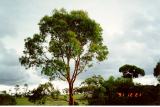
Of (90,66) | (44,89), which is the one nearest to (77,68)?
(90,66)

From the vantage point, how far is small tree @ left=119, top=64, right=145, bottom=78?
5922 centimetres

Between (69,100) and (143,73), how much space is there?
21875 mm

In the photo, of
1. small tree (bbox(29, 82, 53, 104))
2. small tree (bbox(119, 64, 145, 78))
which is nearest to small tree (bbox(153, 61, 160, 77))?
small tree (bbox(119, 64, 145, 78))

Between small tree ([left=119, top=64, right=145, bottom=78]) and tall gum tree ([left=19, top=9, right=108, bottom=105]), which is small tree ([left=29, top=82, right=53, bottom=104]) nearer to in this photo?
tall gum tree ([left=19, top=9, right=108, bottom=105])

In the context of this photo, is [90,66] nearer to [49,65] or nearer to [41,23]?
[49,65]

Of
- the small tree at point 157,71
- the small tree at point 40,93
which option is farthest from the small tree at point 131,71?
the small tree at point 40,93

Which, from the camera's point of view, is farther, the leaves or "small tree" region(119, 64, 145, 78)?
"small tree" region(119, 64, 145, 78)

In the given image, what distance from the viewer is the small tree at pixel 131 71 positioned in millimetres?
59222

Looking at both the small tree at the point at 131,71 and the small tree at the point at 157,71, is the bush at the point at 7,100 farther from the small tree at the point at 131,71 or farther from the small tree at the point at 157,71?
the small tree at the point at 131,71

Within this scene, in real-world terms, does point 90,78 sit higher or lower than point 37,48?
lower

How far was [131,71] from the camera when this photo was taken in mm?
60406

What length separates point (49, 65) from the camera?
143 ft

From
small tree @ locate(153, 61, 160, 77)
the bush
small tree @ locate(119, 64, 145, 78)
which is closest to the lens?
the bush

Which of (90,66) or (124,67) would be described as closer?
(90,66)
